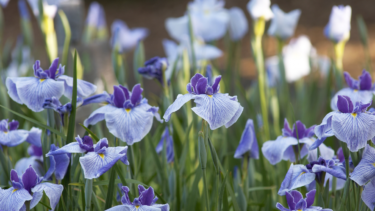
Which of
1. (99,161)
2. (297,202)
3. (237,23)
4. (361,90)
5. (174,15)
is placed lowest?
(297,202)

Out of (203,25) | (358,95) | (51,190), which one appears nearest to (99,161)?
(51,190)

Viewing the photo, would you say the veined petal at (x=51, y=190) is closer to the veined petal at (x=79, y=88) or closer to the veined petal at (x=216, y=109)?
the veined petal at (x=79, y=88)

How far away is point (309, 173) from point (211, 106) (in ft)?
0.86

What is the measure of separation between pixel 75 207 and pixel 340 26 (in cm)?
119

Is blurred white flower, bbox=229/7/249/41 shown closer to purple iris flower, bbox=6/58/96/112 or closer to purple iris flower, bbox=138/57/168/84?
purple iris flower, bbox=138/57/168/84

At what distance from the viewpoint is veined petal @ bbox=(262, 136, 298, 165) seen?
819 millimetres

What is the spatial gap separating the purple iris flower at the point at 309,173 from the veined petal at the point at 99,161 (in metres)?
0.35

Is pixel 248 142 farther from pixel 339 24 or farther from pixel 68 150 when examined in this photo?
pixel 339 24

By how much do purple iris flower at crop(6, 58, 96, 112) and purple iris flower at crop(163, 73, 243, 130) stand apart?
10.5 inches

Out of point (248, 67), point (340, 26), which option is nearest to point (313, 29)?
point (248, 67)

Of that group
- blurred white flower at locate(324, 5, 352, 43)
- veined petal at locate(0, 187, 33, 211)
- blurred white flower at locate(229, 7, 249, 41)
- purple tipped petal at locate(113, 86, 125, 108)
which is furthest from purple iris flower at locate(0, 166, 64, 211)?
blurred white flower at locate(229, 7, 249, 41)

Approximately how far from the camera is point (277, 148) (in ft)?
2.74

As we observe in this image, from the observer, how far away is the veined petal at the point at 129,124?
0.74 m

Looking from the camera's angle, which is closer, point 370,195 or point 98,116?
point 370,195
